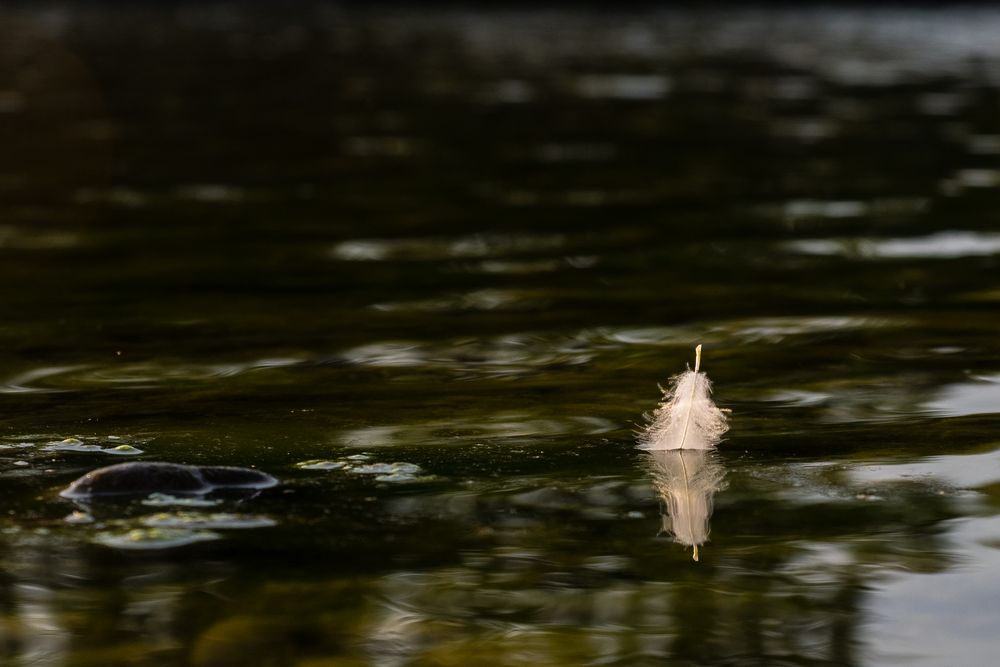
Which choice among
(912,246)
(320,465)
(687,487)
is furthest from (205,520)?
(912,246)

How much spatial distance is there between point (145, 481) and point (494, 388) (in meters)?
1.61

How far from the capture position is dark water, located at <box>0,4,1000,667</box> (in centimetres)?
325

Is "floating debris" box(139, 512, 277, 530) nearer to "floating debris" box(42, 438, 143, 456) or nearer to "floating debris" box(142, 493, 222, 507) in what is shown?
"floating debris" box(142, 493, 222, 507)

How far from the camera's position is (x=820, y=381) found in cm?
522

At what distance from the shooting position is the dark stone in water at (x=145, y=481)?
3.81 m

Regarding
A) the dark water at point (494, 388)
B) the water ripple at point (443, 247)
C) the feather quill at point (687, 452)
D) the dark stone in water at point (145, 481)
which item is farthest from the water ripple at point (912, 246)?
the dark stone in water at point (145, 481)

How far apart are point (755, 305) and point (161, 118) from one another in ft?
31.4

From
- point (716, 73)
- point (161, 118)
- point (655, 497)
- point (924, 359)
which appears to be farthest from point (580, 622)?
point (716, 73)

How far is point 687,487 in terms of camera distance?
4016 mm

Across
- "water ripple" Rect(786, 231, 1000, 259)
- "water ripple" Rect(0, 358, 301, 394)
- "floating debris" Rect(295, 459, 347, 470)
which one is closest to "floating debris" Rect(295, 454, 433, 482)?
"floating debris" Rect(295, 459, 347, 470)

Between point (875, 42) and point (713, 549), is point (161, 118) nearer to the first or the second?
point (713, 549)

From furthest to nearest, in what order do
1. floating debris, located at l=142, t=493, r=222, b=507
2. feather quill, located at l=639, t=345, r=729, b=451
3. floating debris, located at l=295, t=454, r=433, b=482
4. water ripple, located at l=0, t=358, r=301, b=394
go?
water ripple, located at l=0, t=358, r=301, b=394 → feather quill, located at l=639, t=345, r=729, b=451 → floating debris, located at l=295, t=454, r=433, b=482 → floating debris, located at l=142, t=493, r=222, b=507

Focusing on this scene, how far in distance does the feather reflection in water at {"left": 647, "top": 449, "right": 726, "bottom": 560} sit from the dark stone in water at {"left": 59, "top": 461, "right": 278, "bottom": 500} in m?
1.02

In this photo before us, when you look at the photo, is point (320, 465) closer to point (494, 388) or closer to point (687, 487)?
point (687, 487)
